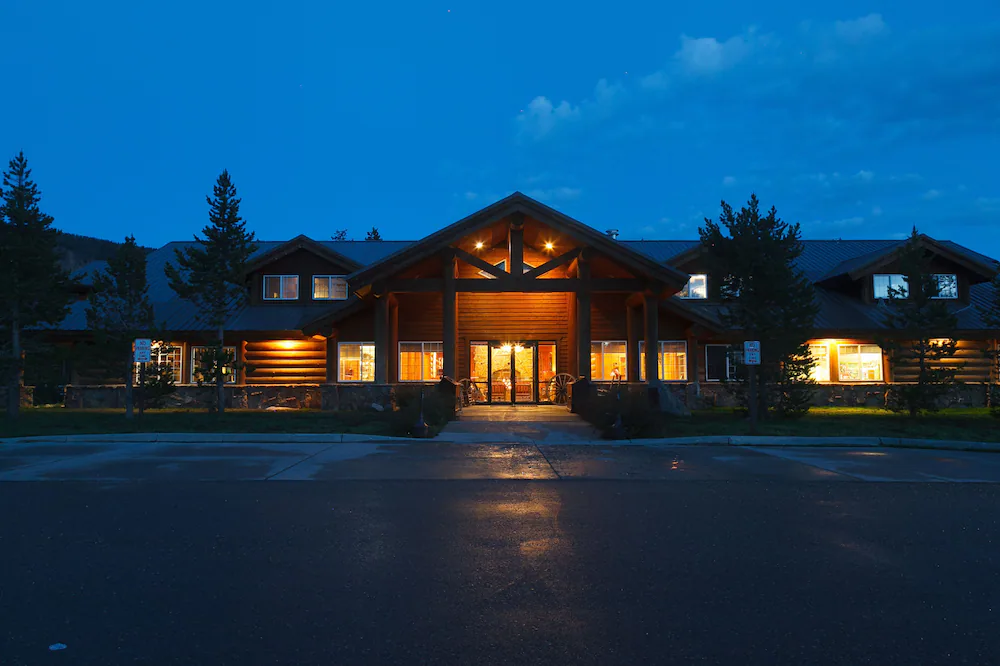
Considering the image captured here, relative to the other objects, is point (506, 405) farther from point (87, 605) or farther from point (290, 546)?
point (87, 605)

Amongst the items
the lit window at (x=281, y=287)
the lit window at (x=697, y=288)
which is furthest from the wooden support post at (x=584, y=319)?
the lit window at (x=281, y=287)

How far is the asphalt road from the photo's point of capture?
3.82 metres

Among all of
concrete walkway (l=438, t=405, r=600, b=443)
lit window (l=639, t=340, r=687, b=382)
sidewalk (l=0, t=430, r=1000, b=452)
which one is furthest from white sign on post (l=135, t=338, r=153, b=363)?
lit window (l=639, t=340, r=687, b=382)

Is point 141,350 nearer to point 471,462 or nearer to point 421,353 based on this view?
point 471,462

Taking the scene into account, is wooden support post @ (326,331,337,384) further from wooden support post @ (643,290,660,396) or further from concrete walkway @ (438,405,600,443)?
wooden support post @ (643,290,660,396)

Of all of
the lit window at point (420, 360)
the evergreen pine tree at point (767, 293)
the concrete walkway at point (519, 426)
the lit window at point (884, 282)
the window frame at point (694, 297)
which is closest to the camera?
the concrete walkway at point (519, 426)

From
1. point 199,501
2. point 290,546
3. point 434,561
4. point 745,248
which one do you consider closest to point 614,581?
point 434,561

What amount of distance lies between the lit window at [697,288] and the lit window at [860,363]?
19.2ft

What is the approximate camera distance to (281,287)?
28609mm

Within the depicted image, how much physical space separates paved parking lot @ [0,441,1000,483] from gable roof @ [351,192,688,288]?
8.53 m

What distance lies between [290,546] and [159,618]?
180 centimetres

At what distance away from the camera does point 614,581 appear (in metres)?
5.04

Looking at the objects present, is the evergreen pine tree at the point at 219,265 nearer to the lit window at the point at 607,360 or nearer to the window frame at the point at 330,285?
the window frame at the point at 330,285

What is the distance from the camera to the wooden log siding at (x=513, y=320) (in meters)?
27.5
